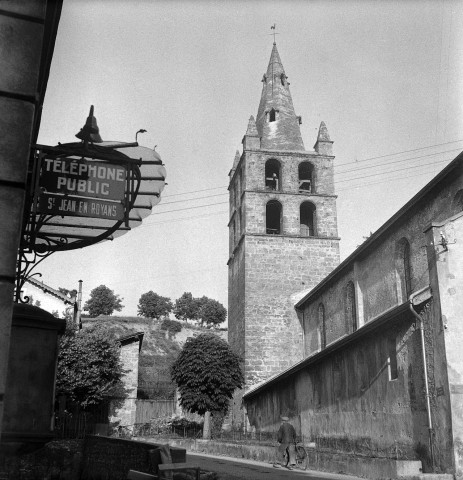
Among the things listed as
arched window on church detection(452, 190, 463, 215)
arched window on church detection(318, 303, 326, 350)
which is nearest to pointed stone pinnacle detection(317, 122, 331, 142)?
arched window on church detection(318, 303, 326, 350)

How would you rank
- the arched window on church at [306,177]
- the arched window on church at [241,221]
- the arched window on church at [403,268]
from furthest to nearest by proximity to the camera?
1. the arched window on church at [306,177]
2. the arched window on church at [241,221]
3. the arched window on church at [403,268]

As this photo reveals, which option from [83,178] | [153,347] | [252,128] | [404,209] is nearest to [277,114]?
[252,128]

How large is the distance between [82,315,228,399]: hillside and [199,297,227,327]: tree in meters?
20.7

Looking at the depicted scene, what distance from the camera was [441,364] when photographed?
14469mm

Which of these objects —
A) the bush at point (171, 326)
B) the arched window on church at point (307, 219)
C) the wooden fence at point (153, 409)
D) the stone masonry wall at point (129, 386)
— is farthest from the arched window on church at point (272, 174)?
the bush at point (171, 326)

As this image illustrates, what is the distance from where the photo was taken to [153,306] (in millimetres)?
102875

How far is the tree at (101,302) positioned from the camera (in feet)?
323

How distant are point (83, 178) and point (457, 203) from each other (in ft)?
53.4

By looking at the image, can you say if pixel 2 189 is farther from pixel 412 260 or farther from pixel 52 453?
pixel 412 260

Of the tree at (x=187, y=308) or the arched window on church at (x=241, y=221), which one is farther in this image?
the tree at (x=187, y=308)

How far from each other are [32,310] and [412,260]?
18054 millimetres

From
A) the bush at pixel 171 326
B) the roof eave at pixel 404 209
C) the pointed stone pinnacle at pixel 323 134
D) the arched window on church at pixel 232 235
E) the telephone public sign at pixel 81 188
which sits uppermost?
the pointed stone pinnacle at pixel 323 134

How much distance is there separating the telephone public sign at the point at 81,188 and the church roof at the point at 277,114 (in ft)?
123

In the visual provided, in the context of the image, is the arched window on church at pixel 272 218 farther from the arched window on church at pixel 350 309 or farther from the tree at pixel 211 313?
the tree at pixel 211 313
